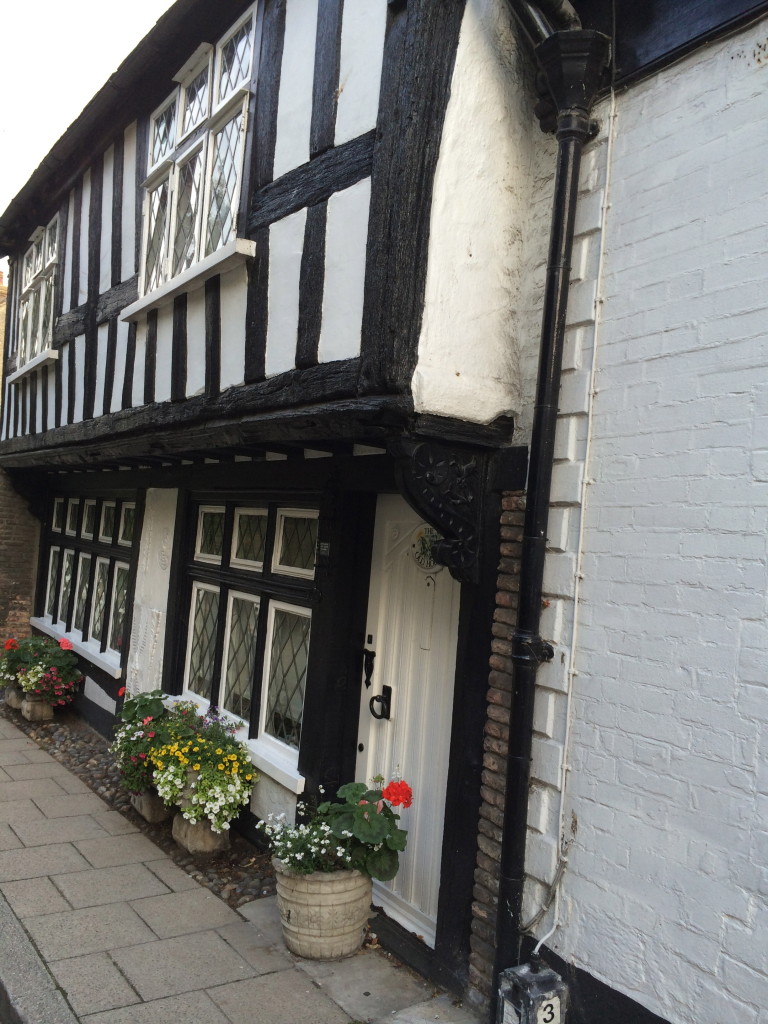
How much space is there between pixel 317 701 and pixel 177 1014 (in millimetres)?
1715

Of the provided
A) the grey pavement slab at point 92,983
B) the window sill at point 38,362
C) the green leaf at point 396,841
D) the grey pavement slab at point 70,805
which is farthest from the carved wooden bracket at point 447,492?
the window sill at point 38,362

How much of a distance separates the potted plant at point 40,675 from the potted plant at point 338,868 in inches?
210

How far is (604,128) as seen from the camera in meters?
3.40

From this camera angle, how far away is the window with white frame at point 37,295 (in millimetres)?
9234

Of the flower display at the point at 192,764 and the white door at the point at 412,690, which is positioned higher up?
the white door at the point at 412,690

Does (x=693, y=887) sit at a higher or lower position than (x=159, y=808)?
higher

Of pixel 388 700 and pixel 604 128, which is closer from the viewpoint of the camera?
pixel 604 128

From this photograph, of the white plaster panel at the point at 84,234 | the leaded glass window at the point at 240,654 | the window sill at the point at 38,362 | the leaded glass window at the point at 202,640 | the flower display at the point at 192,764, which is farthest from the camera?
the window sill at the point at 38,362

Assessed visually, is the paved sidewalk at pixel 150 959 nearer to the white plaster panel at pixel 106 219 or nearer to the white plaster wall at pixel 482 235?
the white plaster wall at pixel 482 235

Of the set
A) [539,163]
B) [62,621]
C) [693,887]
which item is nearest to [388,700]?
[693,887]

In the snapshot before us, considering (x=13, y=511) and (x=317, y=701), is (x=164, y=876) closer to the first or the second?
(x=317, y=701)

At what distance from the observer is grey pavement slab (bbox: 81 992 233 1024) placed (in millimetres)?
3418

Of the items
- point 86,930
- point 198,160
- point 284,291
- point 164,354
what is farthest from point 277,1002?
point 198,160

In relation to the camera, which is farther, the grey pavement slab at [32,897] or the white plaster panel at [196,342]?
the white plaster panel at [196,342]
